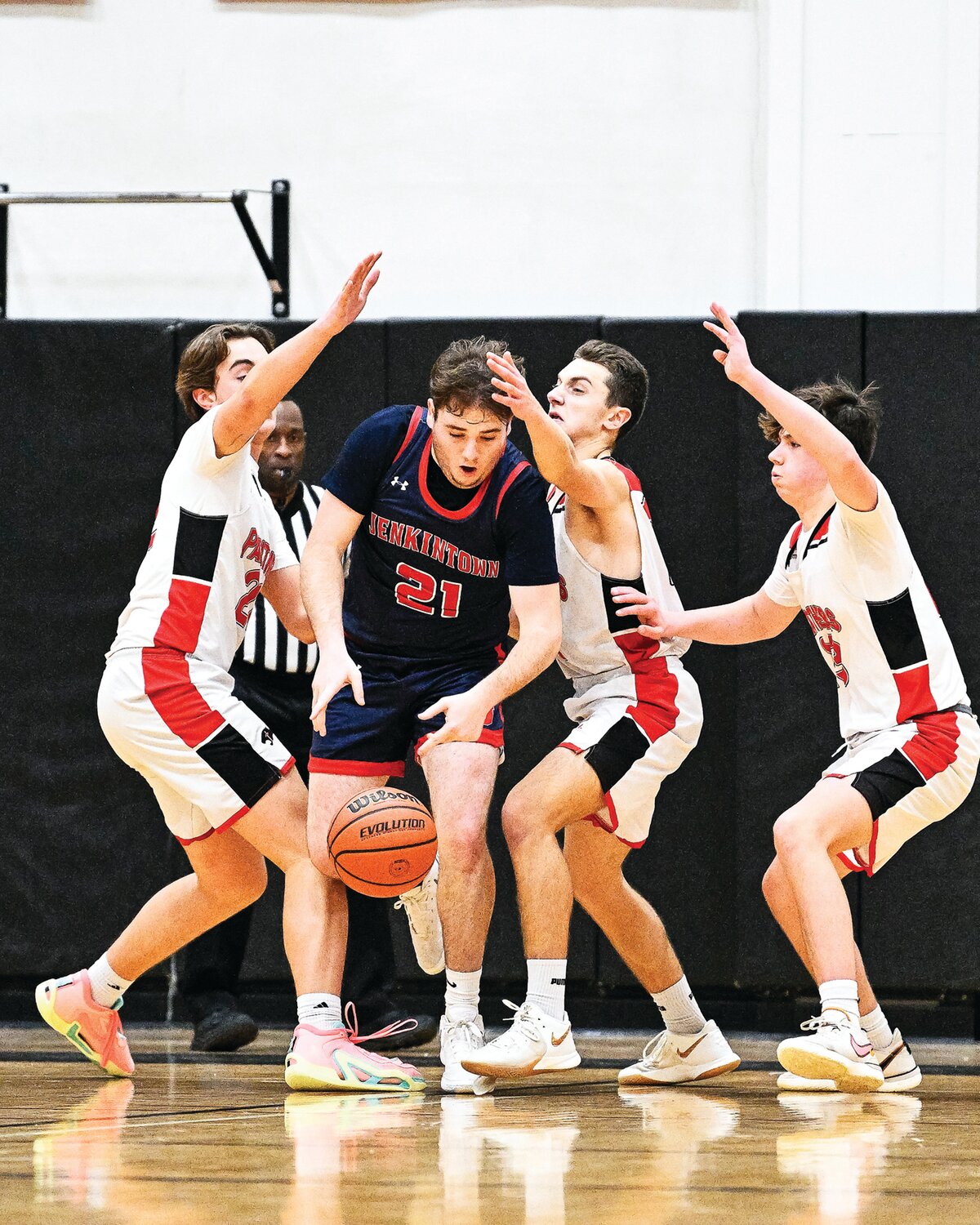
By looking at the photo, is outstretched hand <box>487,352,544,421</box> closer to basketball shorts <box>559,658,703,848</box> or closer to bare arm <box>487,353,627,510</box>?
bare arm <box>487,353,627,510</box>

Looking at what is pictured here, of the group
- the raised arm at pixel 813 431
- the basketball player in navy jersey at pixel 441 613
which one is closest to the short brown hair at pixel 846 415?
the raised arm at pixel 813 431

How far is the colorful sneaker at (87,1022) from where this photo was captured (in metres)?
4.07

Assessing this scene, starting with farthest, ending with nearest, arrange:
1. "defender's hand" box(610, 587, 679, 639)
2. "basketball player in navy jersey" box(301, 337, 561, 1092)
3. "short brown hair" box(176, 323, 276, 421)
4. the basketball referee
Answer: the basketball referee < "short brown hair" box(176, 323, 276, 421) < "defender's hand" box(610, 587, 679, 639) < "basketball player in navy jersey" box(301, 337, 561, 1092)

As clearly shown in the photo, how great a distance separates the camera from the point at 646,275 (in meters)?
6.15

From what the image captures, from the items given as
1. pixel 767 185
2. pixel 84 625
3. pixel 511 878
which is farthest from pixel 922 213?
pixel 84 625

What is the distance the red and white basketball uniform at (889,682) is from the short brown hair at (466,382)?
88 centimetres

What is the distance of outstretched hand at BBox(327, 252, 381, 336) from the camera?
12.3ft

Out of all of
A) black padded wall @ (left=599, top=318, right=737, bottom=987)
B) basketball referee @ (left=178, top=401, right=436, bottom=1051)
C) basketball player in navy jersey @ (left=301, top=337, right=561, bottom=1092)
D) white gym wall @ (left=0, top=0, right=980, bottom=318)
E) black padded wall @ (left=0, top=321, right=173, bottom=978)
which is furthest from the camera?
white gym wall @ (left=0, top=0, right=980, bottom=318)

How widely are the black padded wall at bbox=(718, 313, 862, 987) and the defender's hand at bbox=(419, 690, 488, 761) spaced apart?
2.06 meters

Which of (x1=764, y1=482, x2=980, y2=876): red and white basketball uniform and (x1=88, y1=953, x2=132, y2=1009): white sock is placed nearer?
(x1=764, y1=482, x2=980, y2=876): red and white basketball uniform

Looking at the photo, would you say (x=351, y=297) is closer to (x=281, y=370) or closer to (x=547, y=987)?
(x=281, y=370)

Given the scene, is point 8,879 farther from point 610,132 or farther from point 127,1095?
point 610,132

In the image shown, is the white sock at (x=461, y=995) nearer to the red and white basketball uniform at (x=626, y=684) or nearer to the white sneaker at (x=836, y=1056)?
the red and white basketball uniform at (x=626, y=684)

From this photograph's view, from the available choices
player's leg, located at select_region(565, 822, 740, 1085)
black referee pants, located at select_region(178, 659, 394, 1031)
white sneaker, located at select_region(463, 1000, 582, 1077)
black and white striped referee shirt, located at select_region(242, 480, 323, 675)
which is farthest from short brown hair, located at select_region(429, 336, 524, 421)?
black referee pants, located at select_region(178, 659, 394, 1031)
